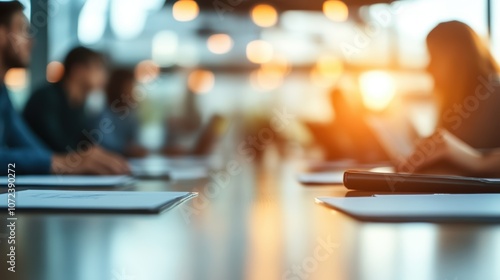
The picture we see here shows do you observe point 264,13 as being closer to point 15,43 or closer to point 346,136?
point 15,43

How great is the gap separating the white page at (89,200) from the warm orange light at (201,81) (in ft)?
19.6

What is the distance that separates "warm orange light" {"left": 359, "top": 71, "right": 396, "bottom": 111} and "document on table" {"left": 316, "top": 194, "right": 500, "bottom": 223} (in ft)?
16.8

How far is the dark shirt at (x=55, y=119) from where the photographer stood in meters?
3.70

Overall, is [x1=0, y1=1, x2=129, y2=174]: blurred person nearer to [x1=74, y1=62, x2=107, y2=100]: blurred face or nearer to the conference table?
the conference table

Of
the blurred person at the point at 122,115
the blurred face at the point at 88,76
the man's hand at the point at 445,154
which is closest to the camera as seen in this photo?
the man's hand at the point at 445,154

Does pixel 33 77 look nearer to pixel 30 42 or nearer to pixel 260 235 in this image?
pixel 30 42

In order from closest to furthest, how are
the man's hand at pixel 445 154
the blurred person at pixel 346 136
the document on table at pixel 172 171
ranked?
the man's hand at pixel 445 154 → the document on table at pixel 172 171 → the blurred person at pixel 346 136

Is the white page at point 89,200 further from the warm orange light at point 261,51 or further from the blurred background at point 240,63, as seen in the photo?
the blurred background at point 240,63

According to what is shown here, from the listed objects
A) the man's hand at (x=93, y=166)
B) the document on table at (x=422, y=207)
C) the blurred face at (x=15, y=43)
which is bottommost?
the document on table at (x=422, y=207)

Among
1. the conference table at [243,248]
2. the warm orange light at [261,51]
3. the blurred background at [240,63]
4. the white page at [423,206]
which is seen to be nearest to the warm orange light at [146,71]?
the blurred background at [240,63]

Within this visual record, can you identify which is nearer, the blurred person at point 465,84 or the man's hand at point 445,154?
the man's hand at point 445,154

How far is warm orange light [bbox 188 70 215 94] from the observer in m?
6.90

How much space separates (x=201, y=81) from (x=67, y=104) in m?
3.15

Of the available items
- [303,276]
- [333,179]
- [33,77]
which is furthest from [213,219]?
[33,77]
